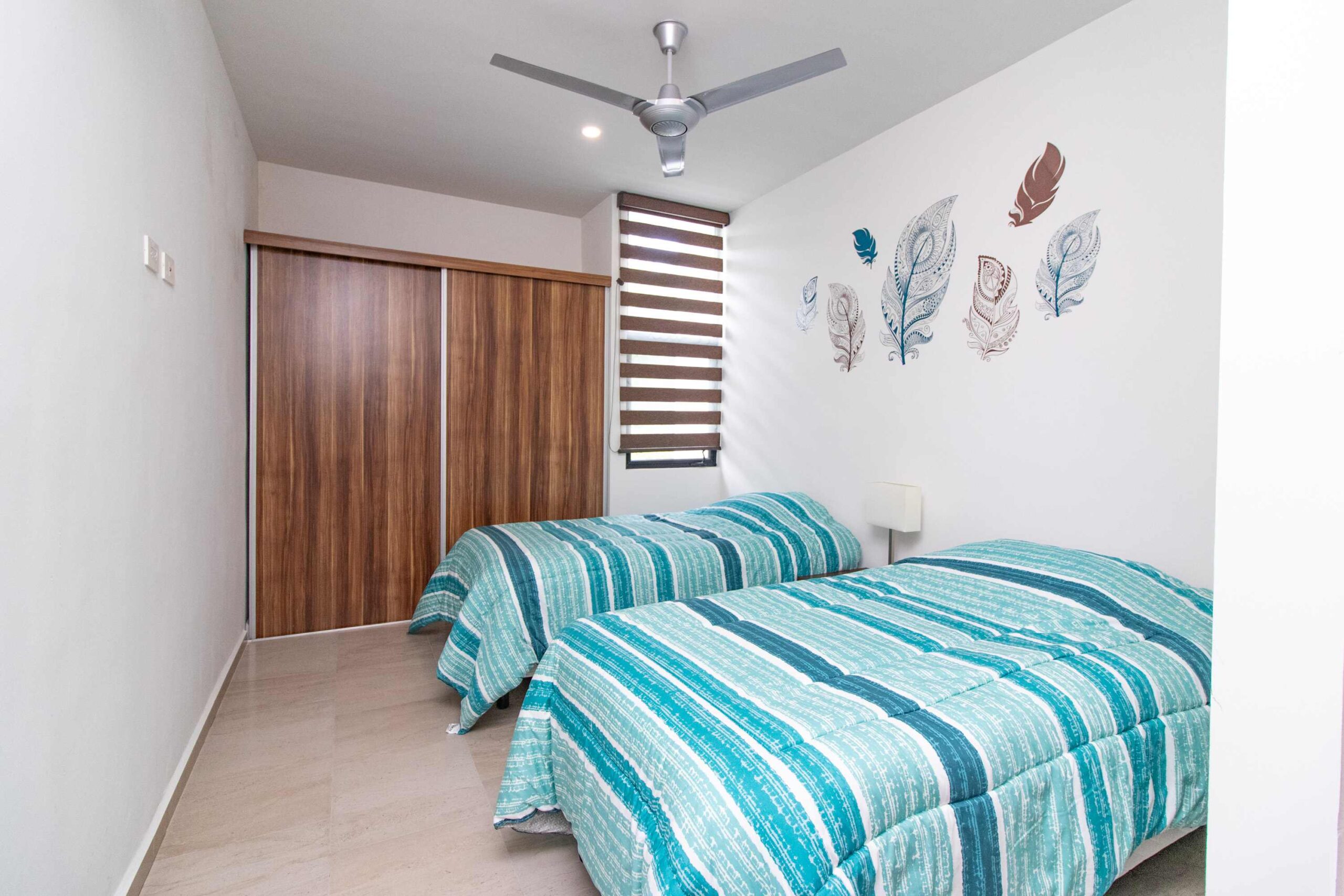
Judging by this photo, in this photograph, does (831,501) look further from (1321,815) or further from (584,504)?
(1321,815)

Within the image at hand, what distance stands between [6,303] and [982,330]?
3012 millimetres

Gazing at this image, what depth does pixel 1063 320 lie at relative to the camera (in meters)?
2.55

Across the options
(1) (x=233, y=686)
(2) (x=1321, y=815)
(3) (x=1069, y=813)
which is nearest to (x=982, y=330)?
(3) (x=1069, y=813)

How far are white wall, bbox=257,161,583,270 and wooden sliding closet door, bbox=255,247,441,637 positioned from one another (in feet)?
1.88

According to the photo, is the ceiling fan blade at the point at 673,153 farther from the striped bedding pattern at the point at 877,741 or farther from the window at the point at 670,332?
the striped bedding pattern at the point at 877,741

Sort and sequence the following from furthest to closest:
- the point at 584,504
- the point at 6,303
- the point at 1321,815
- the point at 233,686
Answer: the point at 584,504 → the point at 233,686 → the point at 6,303 → the point at 1321,815

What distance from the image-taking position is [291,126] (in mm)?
3305

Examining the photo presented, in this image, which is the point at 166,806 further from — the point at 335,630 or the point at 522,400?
the point at 522,400

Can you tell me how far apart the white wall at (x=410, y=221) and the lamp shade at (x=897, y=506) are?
2.78 metres

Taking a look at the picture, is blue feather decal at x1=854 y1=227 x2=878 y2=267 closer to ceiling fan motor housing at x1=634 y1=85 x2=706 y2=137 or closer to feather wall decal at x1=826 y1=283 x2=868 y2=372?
feather wall decal at x1=826 y1=283 x2=868 y2=372

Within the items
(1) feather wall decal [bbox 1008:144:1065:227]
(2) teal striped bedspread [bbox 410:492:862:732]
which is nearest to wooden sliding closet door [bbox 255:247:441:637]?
(2) teal striped bedspread [bbox 410:492:862:732]

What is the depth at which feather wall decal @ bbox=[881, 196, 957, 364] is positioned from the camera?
300 centimetres

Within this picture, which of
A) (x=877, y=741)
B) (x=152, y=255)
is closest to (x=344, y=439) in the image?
(x=152, y=255)

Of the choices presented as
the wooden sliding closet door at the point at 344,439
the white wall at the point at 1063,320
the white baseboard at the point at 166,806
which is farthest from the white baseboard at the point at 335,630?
the white wall at the point at 1063,320
